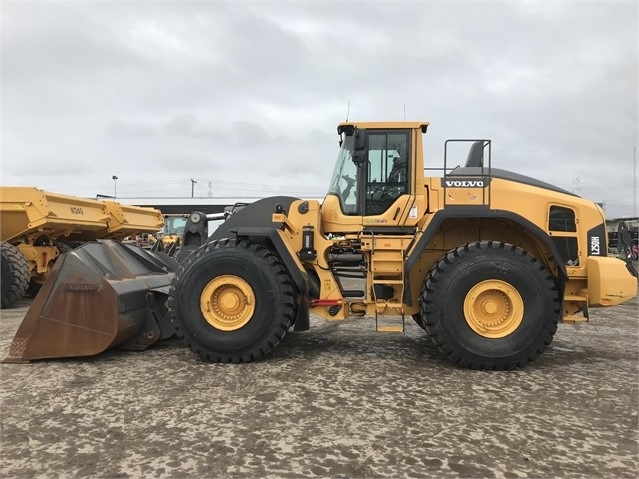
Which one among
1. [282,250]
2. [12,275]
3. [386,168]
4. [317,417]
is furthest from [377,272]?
[12,275]

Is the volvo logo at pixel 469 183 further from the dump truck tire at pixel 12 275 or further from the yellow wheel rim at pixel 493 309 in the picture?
the dump truck tire at pixel 12 275

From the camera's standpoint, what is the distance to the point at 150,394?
372cm

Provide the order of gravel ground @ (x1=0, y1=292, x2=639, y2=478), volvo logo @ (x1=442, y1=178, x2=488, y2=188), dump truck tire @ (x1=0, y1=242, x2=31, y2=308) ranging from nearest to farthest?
gravel ground @ (x1=0, y1=292, x2=639, y2=478) < volvo logo @ (x1=442, y1=178, x2=488, y2=188) < dump truck tire @ (x1=0, y1=242, x2=31, y2=308)

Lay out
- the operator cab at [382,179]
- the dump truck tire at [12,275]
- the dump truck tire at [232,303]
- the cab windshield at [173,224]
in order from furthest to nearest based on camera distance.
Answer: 1. the cab windshield at [173,224]
2. the dump truck tire at [12,275]
3. the operator cab at [382,179]
4. the dump truck tire at [232,303]

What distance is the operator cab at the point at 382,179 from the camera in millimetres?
5102

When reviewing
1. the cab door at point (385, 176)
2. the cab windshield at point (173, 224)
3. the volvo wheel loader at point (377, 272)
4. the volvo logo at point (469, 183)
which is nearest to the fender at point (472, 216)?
the volvo wheel loader at point (377, 272)

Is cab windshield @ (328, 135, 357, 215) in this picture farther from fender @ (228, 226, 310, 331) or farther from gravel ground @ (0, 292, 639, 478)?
gravel ground @ (0, 292, 639, 478)

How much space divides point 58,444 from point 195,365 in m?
1.76

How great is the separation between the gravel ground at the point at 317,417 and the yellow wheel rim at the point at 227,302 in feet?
1.43

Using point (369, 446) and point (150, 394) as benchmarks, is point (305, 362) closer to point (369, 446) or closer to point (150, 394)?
point (150, 394)

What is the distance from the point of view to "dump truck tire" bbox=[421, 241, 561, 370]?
14.7 feet

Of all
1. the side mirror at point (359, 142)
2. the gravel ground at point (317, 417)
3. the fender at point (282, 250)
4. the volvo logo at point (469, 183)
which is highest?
the side mirror at point (359, 142)

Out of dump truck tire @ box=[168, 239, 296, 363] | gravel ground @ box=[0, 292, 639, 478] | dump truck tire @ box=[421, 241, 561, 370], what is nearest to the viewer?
gravel ground @ box=[0, 292, 639, 478]

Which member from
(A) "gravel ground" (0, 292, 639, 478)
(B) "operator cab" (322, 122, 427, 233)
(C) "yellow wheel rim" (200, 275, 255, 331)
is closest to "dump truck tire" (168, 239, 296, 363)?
(C) "yellow wheel rim" (200, 275, 255, 331)
